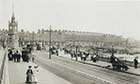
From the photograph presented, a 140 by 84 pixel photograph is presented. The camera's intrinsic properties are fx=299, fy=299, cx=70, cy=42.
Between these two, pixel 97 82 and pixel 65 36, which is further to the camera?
pixel 65 36

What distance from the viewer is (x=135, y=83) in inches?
549

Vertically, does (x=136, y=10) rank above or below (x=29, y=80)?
above

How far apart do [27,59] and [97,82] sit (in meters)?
15.9

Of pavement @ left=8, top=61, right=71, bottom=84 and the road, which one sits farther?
the road

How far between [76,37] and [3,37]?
4970 centimetres

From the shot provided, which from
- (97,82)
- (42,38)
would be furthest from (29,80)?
(42,38)

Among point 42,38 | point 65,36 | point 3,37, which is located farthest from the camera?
point 65,36

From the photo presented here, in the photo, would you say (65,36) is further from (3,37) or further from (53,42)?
(3,37)

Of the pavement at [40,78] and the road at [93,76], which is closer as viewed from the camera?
the pavement at [40,78]

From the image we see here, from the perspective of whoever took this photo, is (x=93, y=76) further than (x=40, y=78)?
Yes

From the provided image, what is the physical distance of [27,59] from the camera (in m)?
29.1

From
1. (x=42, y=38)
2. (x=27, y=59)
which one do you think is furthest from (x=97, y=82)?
(x=42, y=38)

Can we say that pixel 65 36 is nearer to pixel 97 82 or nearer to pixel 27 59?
pixel 27 59

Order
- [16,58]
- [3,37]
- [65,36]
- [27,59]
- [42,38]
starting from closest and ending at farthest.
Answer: [27,59], [16,58], [3,37], [42,38], [65,36]
